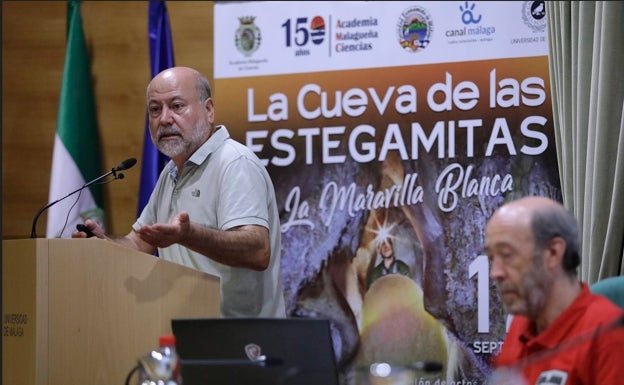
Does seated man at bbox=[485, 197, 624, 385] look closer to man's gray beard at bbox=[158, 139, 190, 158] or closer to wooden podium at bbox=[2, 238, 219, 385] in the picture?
wooden podium at bbox=[2, 238, 219, 385]

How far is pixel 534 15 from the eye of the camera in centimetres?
506

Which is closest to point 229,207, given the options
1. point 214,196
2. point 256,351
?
point 214,196

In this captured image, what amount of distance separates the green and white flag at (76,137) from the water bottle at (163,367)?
11.2 feet

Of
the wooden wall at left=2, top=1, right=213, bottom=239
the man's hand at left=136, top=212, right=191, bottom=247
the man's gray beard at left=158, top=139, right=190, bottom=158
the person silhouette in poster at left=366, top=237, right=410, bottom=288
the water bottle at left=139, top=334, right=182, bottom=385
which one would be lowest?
the water bottle at left=139, top=334, right=182, bottom=385

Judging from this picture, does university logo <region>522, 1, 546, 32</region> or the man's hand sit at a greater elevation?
university logo <region>522, 1, 546, 32</region>

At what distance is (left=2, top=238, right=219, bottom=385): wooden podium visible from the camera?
306 centimetres

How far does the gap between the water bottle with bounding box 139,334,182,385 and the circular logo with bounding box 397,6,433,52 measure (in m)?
3.22

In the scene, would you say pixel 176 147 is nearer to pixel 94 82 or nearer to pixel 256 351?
pixel 256 351

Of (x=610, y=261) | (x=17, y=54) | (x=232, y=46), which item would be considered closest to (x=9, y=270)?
(x=610, y=261)

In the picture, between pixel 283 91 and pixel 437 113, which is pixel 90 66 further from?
pixel 437 113

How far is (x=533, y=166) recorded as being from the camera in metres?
5.03

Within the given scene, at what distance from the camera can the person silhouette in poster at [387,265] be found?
5207 mm

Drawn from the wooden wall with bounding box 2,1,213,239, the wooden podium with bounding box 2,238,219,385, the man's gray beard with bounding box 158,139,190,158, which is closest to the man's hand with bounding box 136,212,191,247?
the wooden podium with bounding box 2,238,219,385

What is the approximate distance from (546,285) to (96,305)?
134 centimetres
